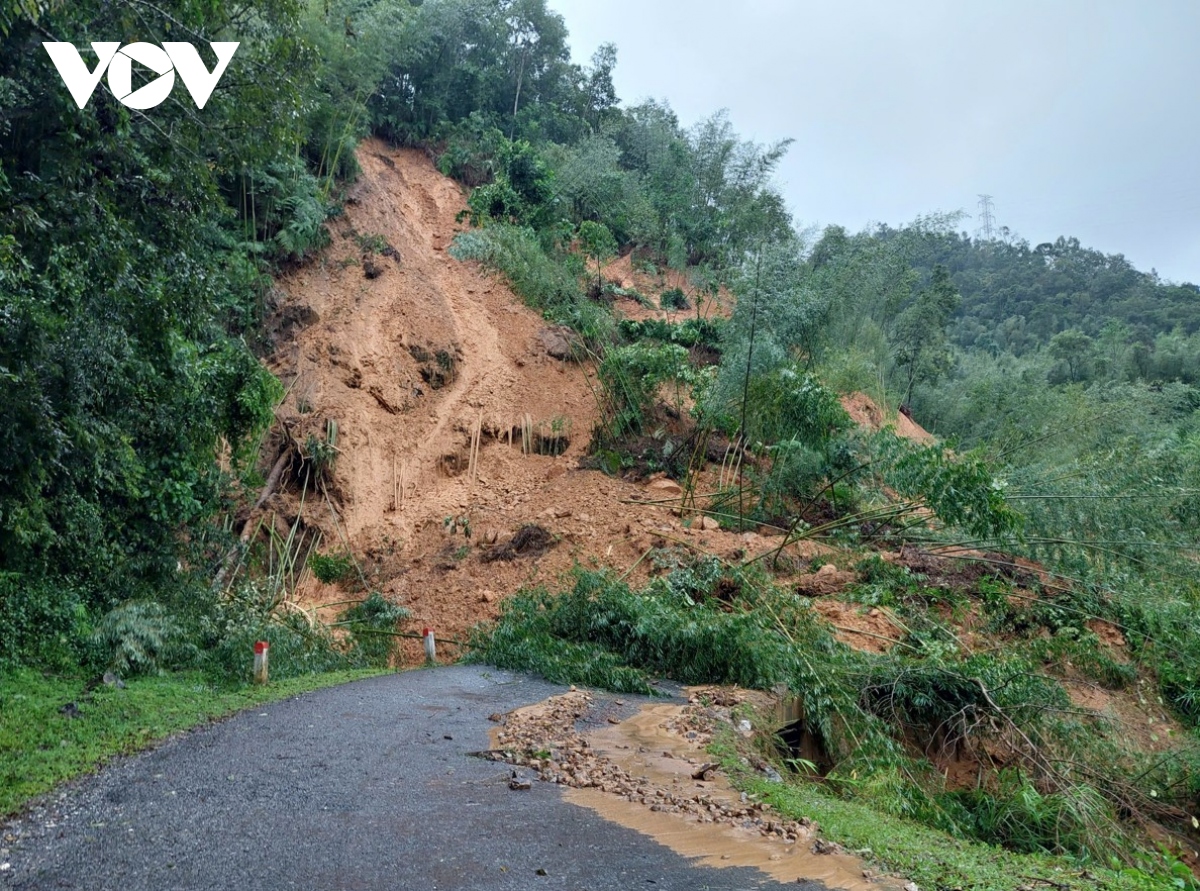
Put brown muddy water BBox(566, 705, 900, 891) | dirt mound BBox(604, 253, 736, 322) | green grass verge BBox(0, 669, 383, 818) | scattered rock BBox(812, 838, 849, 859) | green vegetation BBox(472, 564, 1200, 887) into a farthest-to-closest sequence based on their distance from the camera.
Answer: dirt mound BBox(604, 253, 736, 322)
green vegetation BBox(472, 564, 1200, 887)
green grass verge BBox(0, 669, 383, 818)
scattered rock BBox(812, 838, 849, 859)
brown muddy water BBox(566, 705, 900, 891)

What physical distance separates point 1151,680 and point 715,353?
438 inches

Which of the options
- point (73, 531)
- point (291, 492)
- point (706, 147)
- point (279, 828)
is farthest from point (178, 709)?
point (706, 147)

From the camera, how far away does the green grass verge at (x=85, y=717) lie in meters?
→ 4.98

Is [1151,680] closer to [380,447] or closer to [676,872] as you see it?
[676,872]

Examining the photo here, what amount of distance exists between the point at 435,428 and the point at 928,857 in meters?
13.4

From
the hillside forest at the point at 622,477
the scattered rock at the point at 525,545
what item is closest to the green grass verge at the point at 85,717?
the hillside forest at the point at 622,477

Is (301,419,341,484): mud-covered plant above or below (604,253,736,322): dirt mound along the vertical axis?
below

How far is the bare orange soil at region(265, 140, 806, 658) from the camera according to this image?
1292cm

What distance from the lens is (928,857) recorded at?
4.38 metres

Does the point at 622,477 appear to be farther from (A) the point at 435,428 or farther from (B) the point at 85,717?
(B) the point at 85,717

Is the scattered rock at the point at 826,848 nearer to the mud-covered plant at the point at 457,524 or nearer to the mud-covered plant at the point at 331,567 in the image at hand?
the mud-covered plant at the point at 331,567

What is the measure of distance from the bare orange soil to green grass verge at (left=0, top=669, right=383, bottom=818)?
3814mm

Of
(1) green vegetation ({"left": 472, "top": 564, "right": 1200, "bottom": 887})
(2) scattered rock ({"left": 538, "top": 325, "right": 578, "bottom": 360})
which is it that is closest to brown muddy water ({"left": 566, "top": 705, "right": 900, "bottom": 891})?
(1) green vegetation ({"left": 472, "top": 564, "right": 1200, "bottom": 887})

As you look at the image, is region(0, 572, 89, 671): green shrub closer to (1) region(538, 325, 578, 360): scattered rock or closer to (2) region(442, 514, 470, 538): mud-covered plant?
(2) region(442, 514, 470, 538): mud-covered plant
